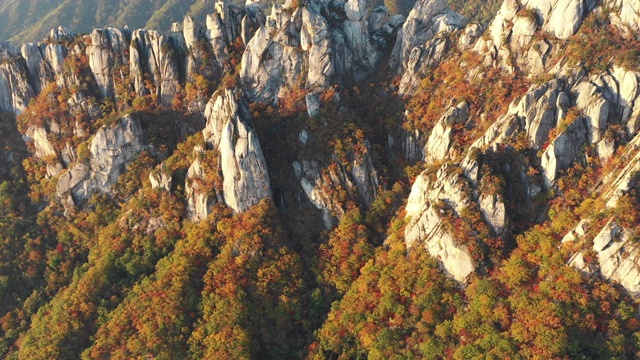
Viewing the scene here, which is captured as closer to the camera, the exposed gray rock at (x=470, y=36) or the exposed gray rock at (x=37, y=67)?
the exposed gray rock at (x=470, y=36)

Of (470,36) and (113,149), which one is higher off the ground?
(113,149)

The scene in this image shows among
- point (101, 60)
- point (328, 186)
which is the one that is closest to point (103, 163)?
point (101, 60)

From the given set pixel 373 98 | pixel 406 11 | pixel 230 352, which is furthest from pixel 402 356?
pixel 406 11

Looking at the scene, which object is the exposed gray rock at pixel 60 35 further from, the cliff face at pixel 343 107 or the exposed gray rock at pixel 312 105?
the exposed gray rock at pixel 312 105

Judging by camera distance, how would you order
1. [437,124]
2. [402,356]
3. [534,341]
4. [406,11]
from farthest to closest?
1. [406,11]
2. [437,124]
3. [402,356]
4. [534,341]

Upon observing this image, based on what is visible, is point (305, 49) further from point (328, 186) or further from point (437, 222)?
point (437, 222)

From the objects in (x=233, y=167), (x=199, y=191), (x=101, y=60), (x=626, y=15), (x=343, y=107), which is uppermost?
(x=101, y=60)

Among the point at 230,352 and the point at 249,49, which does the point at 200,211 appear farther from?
the point at 249,49

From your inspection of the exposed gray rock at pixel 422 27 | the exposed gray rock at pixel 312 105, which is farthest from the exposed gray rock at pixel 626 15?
the exposed gray rock at pixel 312 105

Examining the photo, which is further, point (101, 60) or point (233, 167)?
point (101, 60)

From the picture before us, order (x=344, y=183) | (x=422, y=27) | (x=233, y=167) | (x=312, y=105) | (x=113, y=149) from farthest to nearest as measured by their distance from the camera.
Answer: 1. (x=422, y=27)
2. (x=113, y=149)
3. (x=312, y=105)
4. (x=344, y=183)
5. (x=233, y=167)

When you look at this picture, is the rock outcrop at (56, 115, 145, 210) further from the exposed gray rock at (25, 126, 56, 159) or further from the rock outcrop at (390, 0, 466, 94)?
the rock outcrop at (390, 0, 466, 94)
